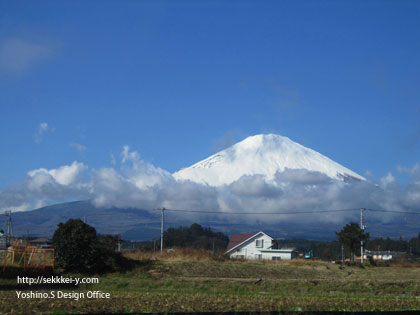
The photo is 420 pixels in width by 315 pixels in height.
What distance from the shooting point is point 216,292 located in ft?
72.3

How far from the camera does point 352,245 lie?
65125mm

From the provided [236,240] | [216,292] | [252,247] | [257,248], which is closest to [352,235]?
[257,248]

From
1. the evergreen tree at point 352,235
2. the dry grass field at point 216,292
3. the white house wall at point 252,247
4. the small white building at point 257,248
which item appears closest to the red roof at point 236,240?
the small white building at point 257,248

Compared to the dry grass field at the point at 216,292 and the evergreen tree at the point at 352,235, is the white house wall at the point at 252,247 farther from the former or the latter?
the dry grass field at the point at 216,292

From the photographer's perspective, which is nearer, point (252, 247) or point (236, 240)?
point (252, 247)

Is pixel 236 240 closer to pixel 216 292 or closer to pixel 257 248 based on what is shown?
pixel 257 248

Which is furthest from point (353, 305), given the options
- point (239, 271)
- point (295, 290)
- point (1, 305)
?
point (239, 271)

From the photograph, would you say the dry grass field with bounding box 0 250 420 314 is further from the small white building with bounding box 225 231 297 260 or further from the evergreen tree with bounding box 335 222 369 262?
the small white building with bounding box 225 231 297 260

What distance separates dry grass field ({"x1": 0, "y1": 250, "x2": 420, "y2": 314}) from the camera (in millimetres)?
14164

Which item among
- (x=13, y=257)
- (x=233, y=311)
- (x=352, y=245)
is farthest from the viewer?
(x=352, y=245)

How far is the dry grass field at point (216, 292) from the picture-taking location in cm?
1416

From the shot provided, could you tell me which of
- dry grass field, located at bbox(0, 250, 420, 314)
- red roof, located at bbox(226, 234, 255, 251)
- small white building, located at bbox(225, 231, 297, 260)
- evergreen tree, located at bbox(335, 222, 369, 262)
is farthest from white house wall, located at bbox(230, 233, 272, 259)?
dry grass field, located at bbox(0, 250, 420, 314)

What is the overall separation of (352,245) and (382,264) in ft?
20.0

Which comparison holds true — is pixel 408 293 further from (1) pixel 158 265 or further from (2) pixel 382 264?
(2) pixel 382 264
